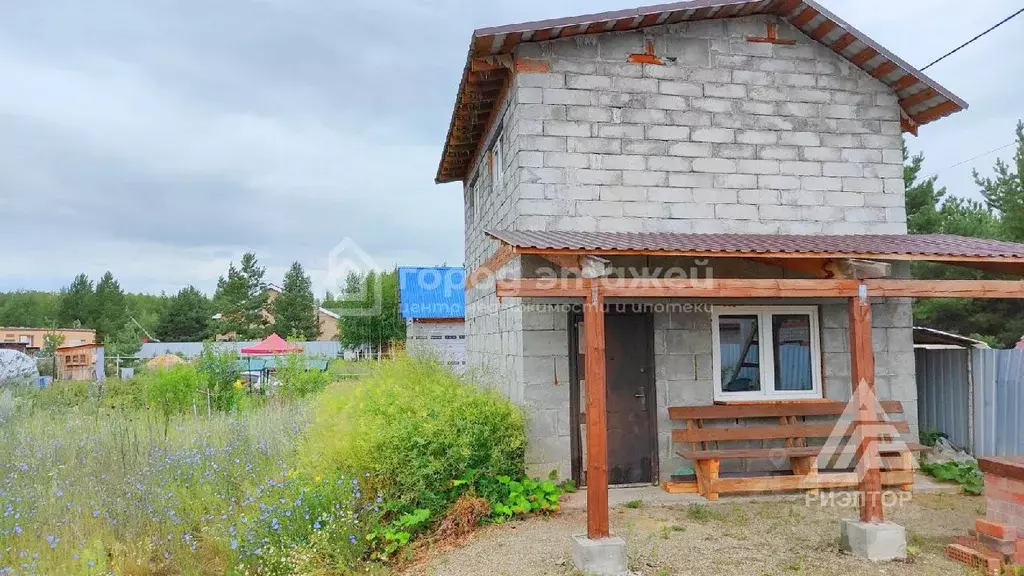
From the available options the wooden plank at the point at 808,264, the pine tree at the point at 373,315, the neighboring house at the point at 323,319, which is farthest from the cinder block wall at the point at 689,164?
the neighboring house at the point at 323,319

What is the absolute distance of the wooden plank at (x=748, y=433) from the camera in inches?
287

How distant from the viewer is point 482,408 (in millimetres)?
6781

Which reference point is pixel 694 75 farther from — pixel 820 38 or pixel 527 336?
pixel 527 336

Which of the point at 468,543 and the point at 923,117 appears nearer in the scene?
the point at 468,543

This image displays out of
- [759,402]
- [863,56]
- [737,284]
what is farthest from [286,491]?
[863,56]

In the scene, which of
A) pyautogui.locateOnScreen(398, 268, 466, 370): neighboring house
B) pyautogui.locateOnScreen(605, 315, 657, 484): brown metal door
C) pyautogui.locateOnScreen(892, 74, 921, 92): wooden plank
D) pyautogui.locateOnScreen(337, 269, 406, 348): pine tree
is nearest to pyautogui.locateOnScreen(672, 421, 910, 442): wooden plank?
pyautogui.locateOnScreen(605, 315, 657, 484): brown metal door

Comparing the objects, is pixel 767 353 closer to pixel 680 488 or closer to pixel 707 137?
pixel 680 488

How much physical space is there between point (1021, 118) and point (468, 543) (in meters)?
17.6

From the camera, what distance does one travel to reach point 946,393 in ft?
31.3

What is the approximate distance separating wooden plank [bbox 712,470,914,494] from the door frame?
0.81 meters

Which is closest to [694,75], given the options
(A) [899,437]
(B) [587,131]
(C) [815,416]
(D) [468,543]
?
(B) [587,131]

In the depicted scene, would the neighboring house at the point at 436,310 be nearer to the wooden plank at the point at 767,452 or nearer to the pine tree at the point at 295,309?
the wooden plank at the point at 767,452

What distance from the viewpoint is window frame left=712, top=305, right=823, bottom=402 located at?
309 inches

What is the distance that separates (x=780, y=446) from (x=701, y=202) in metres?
3.00
